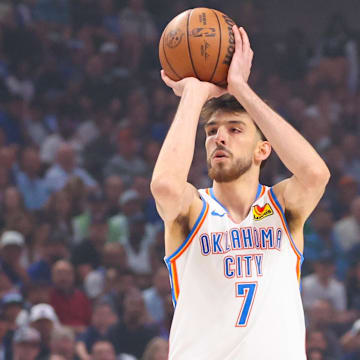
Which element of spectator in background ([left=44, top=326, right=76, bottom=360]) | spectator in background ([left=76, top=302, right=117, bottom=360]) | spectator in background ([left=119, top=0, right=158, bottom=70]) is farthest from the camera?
spectator in background ([left=119, top=0, right=158, bottom=70])

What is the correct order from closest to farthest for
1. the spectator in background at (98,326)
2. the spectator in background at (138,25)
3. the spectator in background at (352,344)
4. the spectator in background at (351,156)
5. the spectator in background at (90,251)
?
1. the spectator in background at (98,326)
2. the spectator in background at (352,344)
3. the spectator in background at (90,251)
4. the spectator in background at (351,156)
5. the spectator in background at (138,25)

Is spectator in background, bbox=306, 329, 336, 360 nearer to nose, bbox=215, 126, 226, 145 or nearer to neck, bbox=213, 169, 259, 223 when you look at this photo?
neck, bbox=213, 169, 259, 223

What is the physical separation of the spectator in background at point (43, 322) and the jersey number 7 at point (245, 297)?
3.39m

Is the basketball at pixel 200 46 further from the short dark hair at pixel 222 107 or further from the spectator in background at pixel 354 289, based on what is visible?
the spectator in background at pixel 354 289

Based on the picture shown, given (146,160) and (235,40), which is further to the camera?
(146,160)

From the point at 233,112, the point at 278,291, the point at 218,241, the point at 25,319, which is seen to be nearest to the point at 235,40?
the point at 233,112

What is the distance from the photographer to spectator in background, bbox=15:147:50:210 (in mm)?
8562

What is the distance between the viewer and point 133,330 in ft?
22.2

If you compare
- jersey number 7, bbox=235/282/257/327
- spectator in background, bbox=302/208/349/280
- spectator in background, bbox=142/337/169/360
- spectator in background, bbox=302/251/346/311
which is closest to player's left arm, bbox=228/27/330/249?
jersey number 7, bbox=235/282/257/327

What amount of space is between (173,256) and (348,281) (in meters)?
4.64

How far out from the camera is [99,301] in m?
7.05

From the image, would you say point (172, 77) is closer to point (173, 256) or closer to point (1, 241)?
point (173, 256)

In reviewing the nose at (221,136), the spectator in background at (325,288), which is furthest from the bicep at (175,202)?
the spectator in background at (325,288)

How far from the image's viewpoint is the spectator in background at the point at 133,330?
6.68 meters
